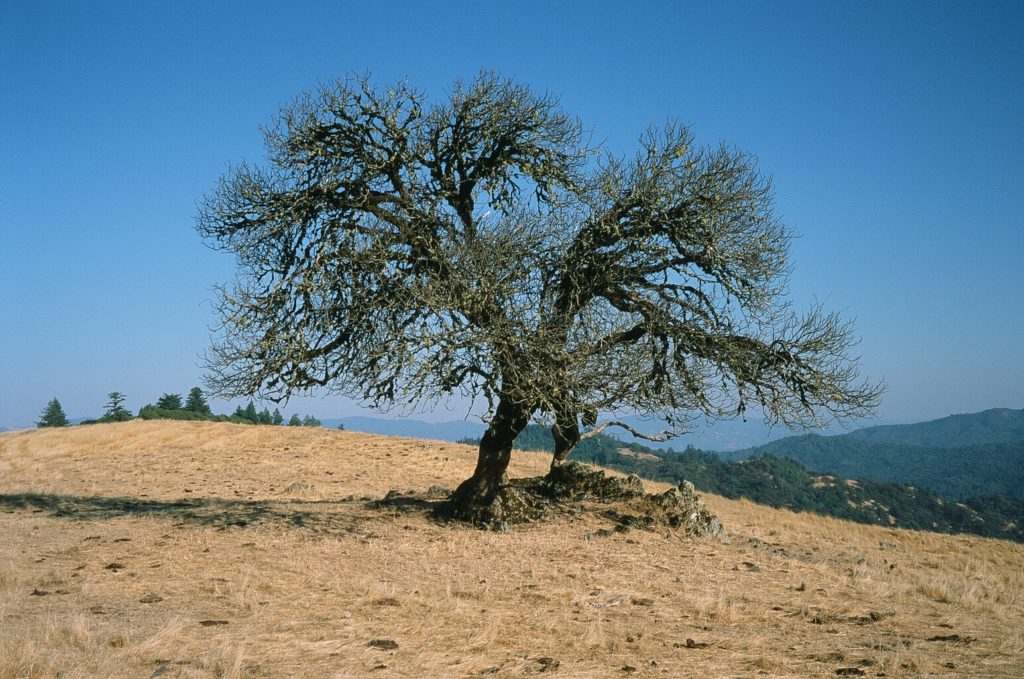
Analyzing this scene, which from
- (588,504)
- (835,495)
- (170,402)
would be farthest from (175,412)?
(835,495)

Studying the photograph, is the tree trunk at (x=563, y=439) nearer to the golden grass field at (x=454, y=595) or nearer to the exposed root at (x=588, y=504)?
the exposed root at (x=588, y=504)

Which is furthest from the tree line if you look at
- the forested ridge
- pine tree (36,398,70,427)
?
→ the forested ridge

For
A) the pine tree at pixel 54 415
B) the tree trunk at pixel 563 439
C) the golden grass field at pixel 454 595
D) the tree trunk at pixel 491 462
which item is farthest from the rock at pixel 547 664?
the pine tree at pixel 54 415

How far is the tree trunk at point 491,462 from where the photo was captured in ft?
65.5

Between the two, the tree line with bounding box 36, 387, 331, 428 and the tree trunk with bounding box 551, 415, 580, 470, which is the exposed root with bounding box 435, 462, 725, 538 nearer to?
the tree trunk with bounding box 551, 415, 580, 470

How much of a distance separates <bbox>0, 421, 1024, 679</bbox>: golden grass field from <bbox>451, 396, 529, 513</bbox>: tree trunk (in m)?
1.22

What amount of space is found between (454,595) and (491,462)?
24.6ft

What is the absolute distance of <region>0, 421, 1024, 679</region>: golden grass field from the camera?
8.70 m

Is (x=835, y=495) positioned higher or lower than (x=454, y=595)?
lower

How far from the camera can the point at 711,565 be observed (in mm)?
16781

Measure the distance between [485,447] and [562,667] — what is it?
1165cm

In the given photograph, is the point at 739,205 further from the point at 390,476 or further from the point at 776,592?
the point at 390,476

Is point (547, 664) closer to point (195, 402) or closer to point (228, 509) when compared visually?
point (228, 509)

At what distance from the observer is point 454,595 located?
12828 millimetres
